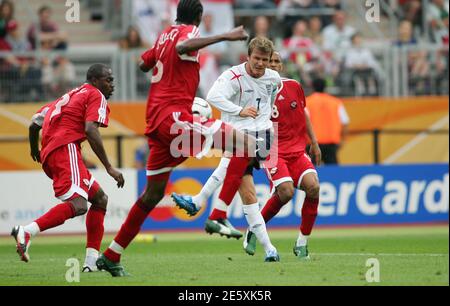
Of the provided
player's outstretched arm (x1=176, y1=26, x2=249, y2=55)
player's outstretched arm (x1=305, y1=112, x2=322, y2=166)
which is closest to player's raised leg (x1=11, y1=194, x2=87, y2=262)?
player's outstretched arm (x1=176, y1=26, x2=249, y2=55)

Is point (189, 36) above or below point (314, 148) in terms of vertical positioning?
above

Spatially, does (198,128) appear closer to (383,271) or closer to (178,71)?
(178,71)

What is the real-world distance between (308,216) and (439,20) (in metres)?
12.7

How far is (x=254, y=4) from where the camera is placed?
2416cm

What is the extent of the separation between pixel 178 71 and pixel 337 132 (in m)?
Result: 9.79

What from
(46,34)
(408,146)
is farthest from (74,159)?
(408,146)

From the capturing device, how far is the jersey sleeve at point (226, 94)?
1155cm

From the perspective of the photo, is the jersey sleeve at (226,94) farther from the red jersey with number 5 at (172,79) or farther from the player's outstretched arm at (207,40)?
the player's outstretched arm at (207,40)

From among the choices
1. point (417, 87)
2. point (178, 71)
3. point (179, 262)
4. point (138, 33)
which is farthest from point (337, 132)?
point (178, 71)

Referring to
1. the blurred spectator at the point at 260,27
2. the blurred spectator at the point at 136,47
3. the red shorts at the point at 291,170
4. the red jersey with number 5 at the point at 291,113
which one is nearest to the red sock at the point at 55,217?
the red shorts at the point at 291,170

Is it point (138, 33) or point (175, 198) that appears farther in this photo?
point (138, 33)

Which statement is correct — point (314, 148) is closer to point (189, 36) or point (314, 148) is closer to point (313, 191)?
point (313, 191)

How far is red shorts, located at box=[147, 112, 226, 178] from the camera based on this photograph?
10086 mm

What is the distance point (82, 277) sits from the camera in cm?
1048
